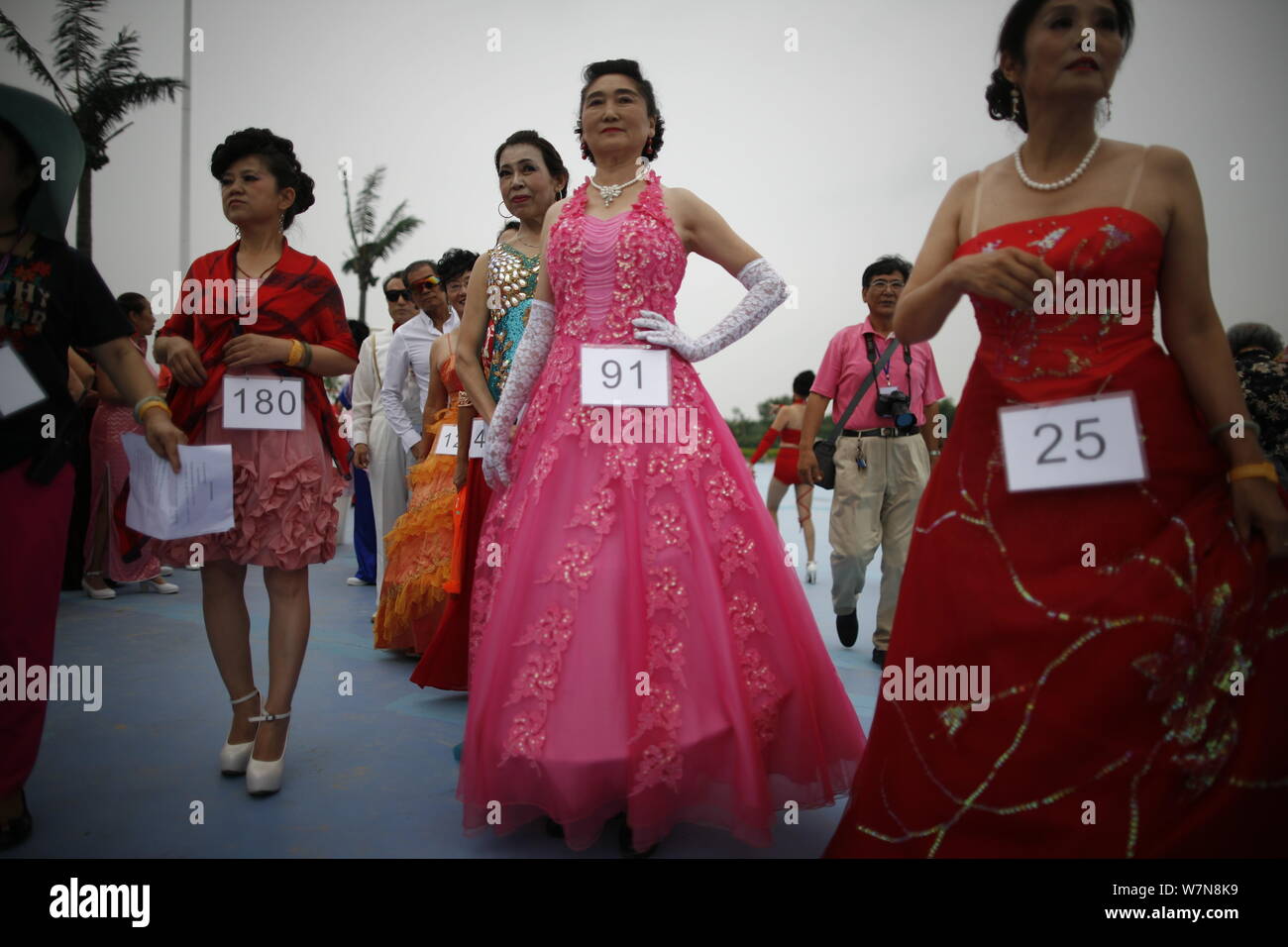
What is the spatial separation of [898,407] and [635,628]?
257cm

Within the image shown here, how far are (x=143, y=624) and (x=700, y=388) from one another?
3888 millimetres

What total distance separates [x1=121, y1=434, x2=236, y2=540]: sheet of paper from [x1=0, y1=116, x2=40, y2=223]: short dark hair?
1.95ft

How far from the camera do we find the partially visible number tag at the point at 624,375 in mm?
1942

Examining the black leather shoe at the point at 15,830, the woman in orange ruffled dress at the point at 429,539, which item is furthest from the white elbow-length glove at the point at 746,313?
the black leather shoe at the point at 15,830

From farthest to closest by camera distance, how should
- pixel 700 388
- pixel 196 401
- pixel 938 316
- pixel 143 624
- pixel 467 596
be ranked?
pixel 143 624 < pixel 467 596 < pixel 196 401 < pixel 700 388 < pixel 938 316

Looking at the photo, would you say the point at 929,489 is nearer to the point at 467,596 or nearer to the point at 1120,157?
the point at 1120,157

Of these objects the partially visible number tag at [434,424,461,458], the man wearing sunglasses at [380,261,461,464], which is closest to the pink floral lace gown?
the partially visible number tag at [434,424,461,458]

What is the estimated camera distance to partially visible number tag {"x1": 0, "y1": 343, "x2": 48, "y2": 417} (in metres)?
1.82
